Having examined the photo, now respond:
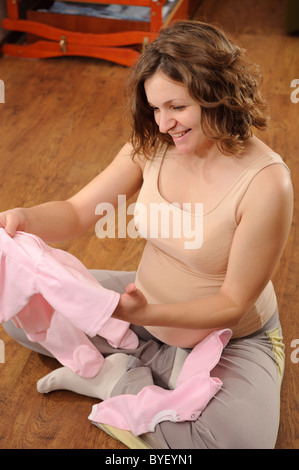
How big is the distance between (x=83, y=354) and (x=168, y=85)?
0.66 m

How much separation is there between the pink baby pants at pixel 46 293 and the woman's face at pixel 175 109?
0.33 metres

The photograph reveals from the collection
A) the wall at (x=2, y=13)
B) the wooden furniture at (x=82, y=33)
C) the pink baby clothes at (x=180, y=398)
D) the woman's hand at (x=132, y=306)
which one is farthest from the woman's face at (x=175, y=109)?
the wall at (x=2, y=13)

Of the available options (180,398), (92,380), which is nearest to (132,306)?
(180,398)

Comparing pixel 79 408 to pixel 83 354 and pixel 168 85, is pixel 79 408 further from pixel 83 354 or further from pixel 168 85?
pixel 168 85

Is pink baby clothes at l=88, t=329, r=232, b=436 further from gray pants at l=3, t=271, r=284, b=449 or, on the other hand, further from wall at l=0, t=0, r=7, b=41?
wall at l=0, t=0, r=7, b=41

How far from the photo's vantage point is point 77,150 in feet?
8.70

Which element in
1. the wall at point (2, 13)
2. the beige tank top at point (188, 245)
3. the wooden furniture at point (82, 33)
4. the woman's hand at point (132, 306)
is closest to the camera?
the woman's hand at point (132, 306)

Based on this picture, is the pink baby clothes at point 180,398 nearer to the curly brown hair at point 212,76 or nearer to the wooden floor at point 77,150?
the wooden floor at point 77,150

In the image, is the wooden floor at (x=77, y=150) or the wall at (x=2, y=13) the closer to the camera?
the wooden floor at (x=77, y=150)

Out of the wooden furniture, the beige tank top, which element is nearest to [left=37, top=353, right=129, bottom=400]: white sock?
the beige tank top

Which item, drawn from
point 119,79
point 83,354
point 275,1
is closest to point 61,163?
point 119,79

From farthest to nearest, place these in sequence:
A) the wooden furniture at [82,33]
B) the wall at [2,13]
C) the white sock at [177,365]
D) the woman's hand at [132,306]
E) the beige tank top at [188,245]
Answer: the wall at [2,13] < the wooden furniture at [82,33] < the white sock at [177,365] < the beige tank top at [188,245] < the woman's hand at [132,306]

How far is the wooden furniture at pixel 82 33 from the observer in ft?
10.5

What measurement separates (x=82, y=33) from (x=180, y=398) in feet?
7.56
